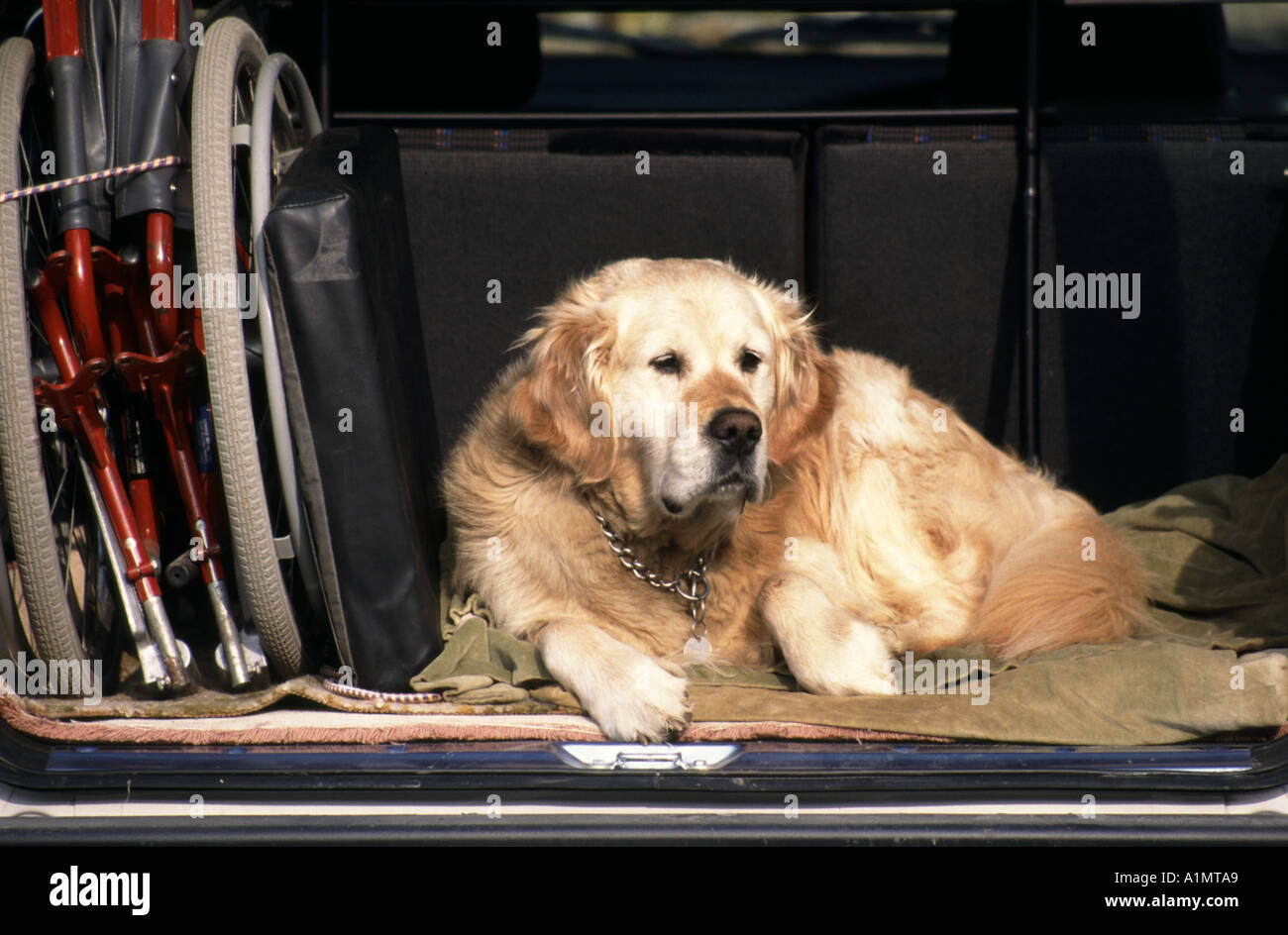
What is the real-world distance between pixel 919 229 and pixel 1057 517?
3.30 feet

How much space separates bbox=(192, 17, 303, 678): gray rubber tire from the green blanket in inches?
13.4

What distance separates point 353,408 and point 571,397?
→ 0.50m

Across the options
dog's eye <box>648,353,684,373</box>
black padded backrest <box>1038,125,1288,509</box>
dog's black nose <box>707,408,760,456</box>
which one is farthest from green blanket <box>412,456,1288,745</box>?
dog's eye <box>648,353,684,373</box>

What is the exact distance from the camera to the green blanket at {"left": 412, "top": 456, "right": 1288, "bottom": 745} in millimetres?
1921

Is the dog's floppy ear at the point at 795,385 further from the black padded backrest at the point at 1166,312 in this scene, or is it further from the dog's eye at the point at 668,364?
the black padded backrest at the point at 1166,312

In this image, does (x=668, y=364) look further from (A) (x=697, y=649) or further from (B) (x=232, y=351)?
(B) (x=232, y=351)

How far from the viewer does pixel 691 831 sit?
1.73 meters

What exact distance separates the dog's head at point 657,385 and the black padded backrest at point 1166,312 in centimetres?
121

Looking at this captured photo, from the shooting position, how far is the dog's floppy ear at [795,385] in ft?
8.59

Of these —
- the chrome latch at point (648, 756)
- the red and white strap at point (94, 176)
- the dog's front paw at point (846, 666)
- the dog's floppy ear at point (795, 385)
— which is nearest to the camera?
the chrome latch at point (648, 756)

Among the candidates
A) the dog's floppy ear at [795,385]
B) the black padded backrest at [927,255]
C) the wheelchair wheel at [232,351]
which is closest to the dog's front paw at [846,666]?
the dog's floppy ear at [795,385]

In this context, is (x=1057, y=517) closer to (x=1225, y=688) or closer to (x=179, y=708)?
(x=1225, y=688)

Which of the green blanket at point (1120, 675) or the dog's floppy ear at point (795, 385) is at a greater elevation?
the dog's floppy ear at point (795, 385)
